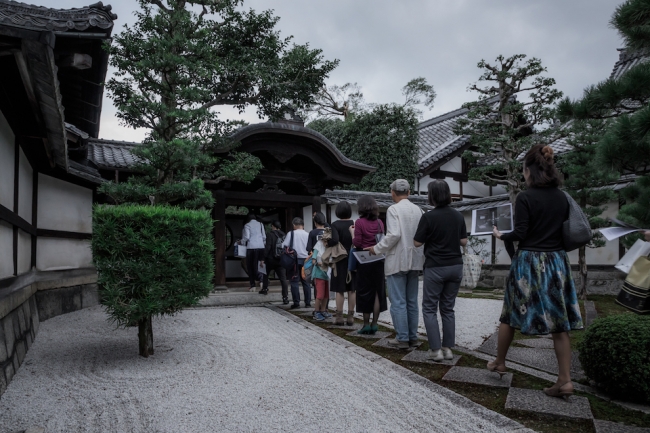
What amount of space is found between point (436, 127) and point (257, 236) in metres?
15.0

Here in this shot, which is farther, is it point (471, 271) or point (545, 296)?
point (471, 271)

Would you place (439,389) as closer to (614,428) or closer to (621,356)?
(614,428)

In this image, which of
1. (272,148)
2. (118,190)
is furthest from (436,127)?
(118,190)

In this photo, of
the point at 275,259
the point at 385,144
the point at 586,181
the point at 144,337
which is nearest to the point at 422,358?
the point at 144,337

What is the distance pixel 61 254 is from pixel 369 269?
5.60 metres

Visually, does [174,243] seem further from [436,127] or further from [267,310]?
[436,127]

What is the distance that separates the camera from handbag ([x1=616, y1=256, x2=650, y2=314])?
126 inches

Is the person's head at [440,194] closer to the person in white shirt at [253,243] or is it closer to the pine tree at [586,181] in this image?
the person in white shirt at [253,243]

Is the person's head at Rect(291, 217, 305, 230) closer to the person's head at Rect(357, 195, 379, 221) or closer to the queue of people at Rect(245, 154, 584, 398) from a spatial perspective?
the queue of people at Rect(245, 154, 584, 398)

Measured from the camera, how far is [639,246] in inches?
130

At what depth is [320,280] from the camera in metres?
6.91

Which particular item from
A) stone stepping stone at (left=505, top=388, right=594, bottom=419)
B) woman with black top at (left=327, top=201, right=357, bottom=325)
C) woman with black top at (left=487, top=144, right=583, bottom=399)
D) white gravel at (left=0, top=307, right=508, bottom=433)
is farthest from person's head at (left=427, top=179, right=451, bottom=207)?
woman with black top at (left=327, top=201, right=357, bottom=325)

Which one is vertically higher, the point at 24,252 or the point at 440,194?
the point at 440,194

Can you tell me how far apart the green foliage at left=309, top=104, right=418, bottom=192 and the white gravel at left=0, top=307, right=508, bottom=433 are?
1243 cm
